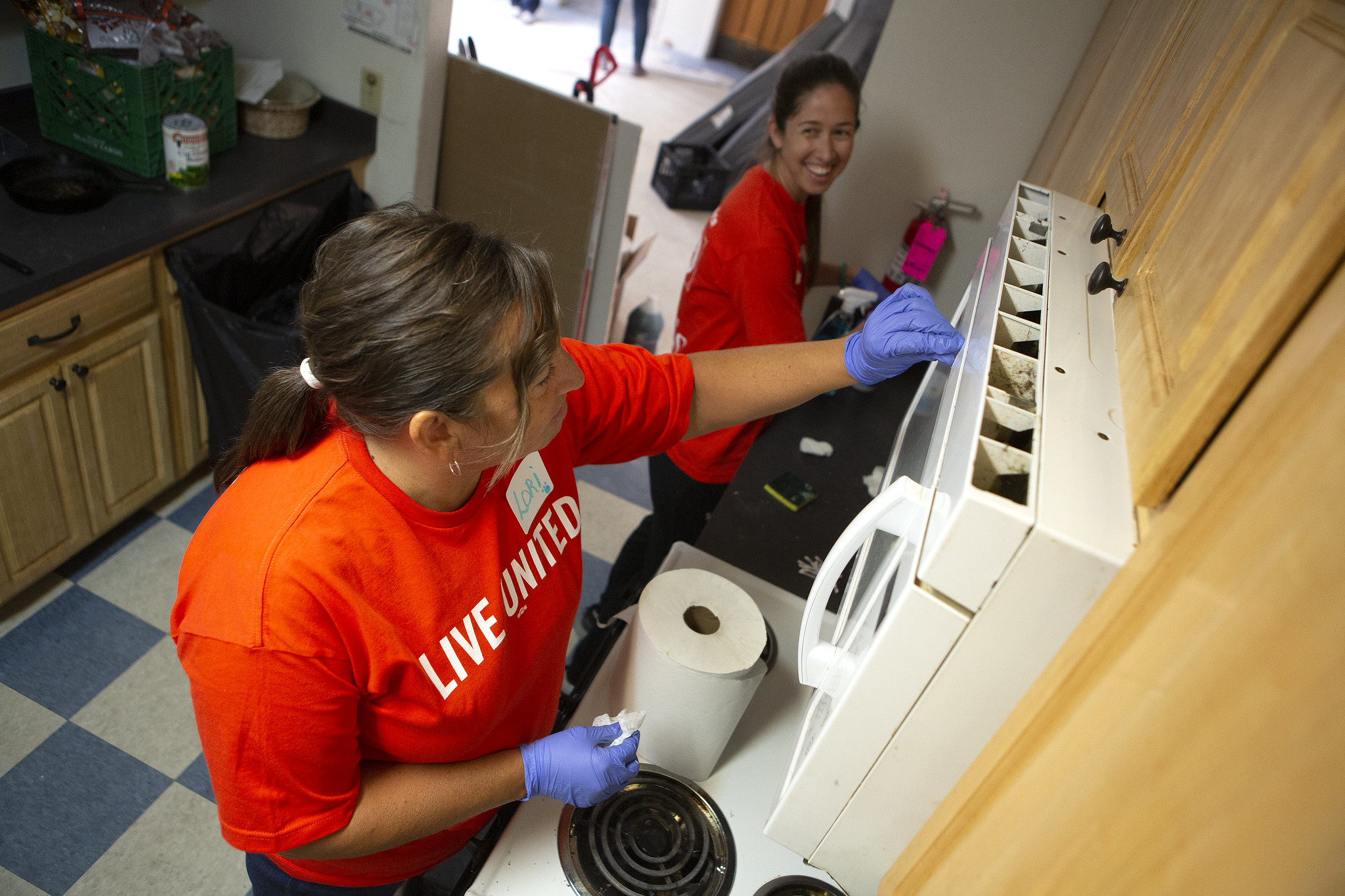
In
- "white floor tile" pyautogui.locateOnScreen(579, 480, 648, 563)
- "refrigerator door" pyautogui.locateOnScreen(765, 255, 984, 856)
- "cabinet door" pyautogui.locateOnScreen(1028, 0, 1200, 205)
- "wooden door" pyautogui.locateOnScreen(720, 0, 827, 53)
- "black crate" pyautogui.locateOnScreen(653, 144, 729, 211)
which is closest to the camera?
"refrigerator door" pyautogui.locateOnScreen(765, 255, 984, 856)

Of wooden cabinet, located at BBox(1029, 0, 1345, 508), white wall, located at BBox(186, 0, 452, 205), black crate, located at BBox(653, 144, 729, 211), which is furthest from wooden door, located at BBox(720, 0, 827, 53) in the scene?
wooden cabinet, located at BBox(1029, 0, 1345, 508)

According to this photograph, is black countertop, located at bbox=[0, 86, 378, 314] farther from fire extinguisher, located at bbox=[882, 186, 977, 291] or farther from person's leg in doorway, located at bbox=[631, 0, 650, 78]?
person's leg in doorway, located at bbox=[631, 0, 650, 78]

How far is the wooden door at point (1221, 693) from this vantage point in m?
0.41

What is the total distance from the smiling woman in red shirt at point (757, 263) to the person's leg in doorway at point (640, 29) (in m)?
5.47

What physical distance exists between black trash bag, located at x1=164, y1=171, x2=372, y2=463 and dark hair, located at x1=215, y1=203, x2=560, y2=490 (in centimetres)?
114

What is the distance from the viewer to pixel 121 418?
6.93 ft

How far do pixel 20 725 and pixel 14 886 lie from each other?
0.39 metres

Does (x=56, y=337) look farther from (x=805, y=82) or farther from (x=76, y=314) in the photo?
(x=805, y=82)

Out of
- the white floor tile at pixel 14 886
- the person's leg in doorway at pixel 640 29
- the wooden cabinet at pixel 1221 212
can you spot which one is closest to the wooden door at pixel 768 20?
the person's leg in doorway at pixel 640 29

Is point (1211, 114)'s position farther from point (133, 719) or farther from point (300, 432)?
point (133, 719)

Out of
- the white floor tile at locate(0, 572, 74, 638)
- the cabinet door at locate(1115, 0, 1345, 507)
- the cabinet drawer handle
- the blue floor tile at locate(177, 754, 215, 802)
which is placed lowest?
the white floor tile at locate(0, 572, 74, 638)

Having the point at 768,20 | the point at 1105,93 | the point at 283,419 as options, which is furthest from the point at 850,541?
the point at 768,20

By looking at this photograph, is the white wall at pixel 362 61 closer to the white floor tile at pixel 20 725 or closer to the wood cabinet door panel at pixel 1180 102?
the white floor tile at pixel 20 725

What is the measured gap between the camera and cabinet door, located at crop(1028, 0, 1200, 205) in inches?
44.6
